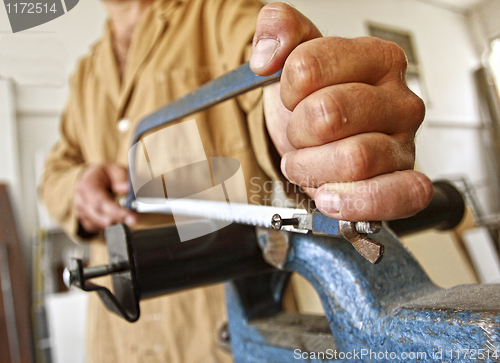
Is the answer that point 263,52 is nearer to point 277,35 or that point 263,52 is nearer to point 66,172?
point 277,35

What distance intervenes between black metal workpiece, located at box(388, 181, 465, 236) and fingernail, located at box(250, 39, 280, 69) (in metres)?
0.17

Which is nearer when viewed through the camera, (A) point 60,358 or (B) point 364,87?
(B) point 364,87

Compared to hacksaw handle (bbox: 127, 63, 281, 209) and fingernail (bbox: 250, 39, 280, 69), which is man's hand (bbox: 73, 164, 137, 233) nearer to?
hacksaw handle (bbox: 127, 63, 281, 209)

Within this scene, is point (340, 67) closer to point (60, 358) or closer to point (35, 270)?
point (60, 358)

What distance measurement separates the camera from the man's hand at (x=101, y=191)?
535 mm

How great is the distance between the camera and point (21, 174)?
6.68ft

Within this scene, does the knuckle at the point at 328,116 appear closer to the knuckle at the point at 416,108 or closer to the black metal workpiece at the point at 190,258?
the knuckle at the point at 416,108

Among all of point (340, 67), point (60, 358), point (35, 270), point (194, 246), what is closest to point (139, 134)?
point (194, 246)

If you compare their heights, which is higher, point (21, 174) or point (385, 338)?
point (21, 174)

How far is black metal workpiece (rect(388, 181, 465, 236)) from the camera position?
0.92 feet

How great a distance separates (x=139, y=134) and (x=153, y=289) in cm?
14

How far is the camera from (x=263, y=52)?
163 mm

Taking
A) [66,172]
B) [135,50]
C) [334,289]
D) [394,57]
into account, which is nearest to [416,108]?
[394,57]

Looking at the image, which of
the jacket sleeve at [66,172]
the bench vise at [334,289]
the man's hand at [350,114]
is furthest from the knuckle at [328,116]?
the jacket sleeve at [66,172]
